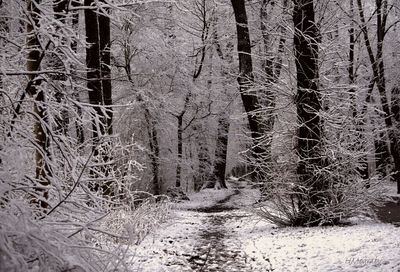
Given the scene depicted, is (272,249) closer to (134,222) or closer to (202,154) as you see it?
(134,222)

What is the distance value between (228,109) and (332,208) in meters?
17.8

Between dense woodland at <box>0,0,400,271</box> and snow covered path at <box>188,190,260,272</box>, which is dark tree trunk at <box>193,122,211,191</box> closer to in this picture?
dense woodland at <box>0,0,400,271</box>

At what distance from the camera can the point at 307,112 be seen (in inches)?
381

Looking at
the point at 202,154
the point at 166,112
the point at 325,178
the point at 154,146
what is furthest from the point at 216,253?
the point at 202,154

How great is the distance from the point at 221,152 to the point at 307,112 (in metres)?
17.4

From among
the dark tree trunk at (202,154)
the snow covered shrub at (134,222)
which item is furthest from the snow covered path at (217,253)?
the dark tree trunk at (202,154)

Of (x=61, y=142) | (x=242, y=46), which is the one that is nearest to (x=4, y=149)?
(x=61, y=142)

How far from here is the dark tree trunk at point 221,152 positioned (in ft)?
87.2

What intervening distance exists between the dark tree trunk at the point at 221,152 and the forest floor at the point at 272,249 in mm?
15680

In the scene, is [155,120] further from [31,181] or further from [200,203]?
[31,181]

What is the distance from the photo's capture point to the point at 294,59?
33.3ft

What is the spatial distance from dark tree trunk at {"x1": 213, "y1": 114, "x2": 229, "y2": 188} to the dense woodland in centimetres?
9

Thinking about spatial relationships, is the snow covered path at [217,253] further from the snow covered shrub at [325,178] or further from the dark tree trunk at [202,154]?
the dark tree trunk at [202,154]

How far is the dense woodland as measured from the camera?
11.5 ft
